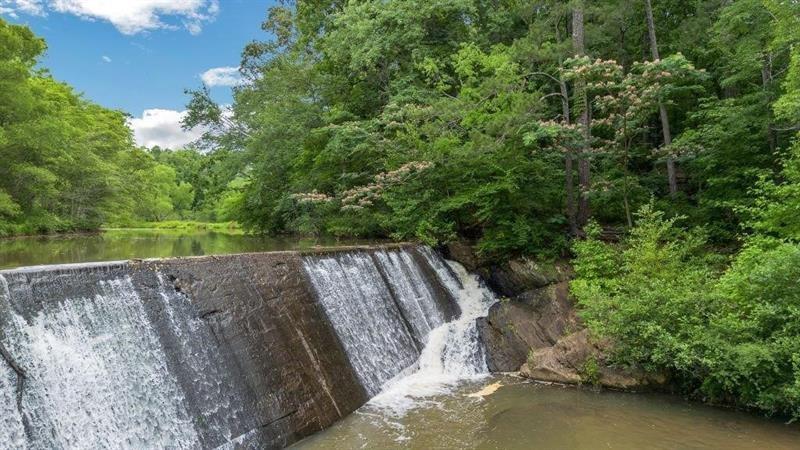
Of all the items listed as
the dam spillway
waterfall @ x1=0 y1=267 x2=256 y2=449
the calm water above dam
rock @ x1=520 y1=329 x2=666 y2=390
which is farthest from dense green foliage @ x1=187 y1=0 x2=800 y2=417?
waterfall @ x1=0 y1=267 x2=256 y2=449

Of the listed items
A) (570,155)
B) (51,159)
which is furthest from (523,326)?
(51,159)

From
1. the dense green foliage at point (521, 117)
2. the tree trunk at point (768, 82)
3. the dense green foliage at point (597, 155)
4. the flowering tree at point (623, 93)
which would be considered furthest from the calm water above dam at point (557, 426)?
the tree trunk at point (768, 82)

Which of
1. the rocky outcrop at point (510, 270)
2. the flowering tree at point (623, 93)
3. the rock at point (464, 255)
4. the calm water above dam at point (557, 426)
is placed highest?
the flowering tree at point (623, 93)

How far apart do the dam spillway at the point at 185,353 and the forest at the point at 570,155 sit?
4.24m

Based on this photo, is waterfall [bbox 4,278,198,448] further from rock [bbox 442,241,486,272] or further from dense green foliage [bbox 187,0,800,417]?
rock [bbox 442,241,486,272]

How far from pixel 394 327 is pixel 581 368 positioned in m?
3.14

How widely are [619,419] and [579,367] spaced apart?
4.76 ft

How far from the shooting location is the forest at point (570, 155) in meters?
7.07

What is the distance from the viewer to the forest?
707 centimetres

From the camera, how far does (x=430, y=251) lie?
40.3ft

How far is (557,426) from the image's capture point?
6020mm

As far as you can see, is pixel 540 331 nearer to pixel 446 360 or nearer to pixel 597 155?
pixel 446 360

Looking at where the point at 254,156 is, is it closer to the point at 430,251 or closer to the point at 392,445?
the point at 430,251

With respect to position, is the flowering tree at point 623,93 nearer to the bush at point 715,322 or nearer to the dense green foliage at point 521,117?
the dense green foliage at point 521,117
